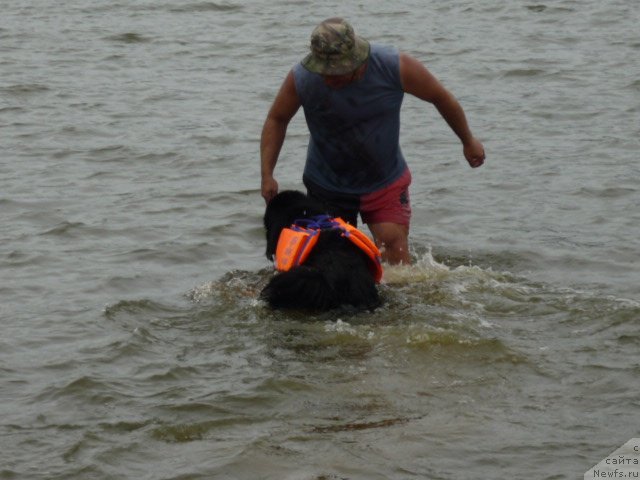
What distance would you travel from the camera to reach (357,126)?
23.5 ft

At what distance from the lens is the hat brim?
22.3 feet

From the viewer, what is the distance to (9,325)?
741cm

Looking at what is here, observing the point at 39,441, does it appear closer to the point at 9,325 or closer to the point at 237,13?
the point at 9,325

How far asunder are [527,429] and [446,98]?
2305 millimetres

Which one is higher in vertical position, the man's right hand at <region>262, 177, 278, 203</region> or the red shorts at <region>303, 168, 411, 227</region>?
the man's right hand at <region>262, 177, 278, 203</region>

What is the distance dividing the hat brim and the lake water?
1320 millimetres

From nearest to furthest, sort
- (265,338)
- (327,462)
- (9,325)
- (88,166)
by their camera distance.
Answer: (327,462), (265,338), (9,325), (88,166)

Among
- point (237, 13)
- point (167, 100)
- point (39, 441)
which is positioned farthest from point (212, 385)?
point (237, 13)

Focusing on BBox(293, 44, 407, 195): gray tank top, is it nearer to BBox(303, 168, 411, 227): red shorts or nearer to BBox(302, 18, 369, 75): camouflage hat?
BBox(303, 168, 411, 227): red shorts

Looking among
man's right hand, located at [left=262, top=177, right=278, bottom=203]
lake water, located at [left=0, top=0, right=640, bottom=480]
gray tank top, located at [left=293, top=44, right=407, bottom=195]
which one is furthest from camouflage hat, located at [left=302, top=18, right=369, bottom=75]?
lake water, located at [left=0, top=0, right=640, bottom=480]

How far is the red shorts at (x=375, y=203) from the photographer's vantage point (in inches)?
293

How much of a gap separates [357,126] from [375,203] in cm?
54

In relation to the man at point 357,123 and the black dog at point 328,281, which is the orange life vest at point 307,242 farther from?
the man at point 357,123

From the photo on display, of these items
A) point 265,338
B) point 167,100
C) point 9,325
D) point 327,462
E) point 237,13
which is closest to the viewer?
point 327,462
